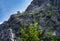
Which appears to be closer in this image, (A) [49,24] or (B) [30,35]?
(B) [30,35]

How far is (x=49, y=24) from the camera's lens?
94.2 metres

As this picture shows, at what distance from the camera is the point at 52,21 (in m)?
94.8

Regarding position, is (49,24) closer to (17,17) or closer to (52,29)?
(52,29)

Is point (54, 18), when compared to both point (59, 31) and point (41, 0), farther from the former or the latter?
point (41, 0)

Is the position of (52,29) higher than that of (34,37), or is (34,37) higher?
(34,37)

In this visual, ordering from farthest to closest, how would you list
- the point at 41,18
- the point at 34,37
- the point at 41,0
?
the point at 41,0, the point at 41,18, the point at 34,37

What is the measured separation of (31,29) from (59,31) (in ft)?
139

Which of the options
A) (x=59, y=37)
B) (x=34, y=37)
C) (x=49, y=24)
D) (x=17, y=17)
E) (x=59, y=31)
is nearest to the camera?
(x=34, y=37)

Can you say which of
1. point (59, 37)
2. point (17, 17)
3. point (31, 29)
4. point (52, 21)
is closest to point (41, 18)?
point (52, 21)

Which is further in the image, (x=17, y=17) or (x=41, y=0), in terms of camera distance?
(x=41, y=0)

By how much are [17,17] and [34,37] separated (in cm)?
7593

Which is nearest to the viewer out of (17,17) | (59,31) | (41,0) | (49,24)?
(59,31)

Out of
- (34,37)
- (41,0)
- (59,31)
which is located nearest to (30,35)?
(34,37)

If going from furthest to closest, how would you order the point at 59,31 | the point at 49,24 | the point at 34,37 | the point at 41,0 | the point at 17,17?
the point at 41,0, the point at 17,17, the point at 49,24, the point at 59,31, the point at 34,37
